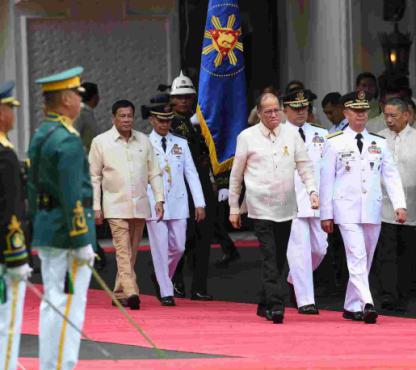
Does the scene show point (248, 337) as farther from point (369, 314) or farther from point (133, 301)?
point (133, 301)

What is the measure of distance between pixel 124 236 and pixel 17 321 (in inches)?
202

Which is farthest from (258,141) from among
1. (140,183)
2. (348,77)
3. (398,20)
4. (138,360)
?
(398,20)

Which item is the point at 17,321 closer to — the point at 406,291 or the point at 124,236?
the point at 124,236

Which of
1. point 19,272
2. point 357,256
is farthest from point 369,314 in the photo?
point 19,272

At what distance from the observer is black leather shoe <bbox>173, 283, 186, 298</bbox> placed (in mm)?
14805

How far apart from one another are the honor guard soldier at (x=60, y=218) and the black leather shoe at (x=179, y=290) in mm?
5984

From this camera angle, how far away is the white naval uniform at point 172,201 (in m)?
14.0

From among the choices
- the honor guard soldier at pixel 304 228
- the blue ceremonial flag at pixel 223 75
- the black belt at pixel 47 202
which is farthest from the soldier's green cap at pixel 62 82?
the blue ceremonial flag at pixel 223 75

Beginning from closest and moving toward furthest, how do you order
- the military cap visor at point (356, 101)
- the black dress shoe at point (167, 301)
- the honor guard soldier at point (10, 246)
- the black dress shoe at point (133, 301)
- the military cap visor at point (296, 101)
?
the honor guard soldier at point (10, 246), the military cap visor at point (356, 101), the black dress shoe at point (133, 301), the military cap visor at point (296, 101), the black dress shoe at point (167, 301)

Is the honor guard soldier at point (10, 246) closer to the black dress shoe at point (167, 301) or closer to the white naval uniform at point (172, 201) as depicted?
the black dress shoe at point (167, 301)

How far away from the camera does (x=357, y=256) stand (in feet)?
41.5

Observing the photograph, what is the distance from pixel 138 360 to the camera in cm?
1027

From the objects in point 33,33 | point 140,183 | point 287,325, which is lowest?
point 287,325

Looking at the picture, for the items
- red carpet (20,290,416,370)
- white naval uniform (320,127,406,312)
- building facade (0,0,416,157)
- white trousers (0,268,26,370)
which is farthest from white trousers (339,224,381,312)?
building facade (0,0,416,157)
